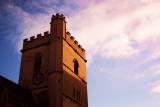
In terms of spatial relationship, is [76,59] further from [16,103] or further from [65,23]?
[16,103]

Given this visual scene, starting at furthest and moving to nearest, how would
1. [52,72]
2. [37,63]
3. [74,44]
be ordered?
[74,44] < [37,63] < [52,72]

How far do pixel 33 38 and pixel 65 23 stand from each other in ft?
15.5

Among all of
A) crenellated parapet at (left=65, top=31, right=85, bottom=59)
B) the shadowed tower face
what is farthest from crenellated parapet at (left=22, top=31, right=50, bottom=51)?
crenellated parapet at (left=65, top=31, right=85, bottom=59)

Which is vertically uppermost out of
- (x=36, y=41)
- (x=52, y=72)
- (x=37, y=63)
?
(x=36, y=41)

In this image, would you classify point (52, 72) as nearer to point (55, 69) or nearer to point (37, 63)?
point (55, 69)

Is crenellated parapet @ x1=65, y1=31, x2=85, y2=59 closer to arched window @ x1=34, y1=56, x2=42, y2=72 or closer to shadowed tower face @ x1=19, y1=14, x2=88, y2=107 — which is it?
shadowed tower face @ x1=19, y1=14, x2=88, y2=107

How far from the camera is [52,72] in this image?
3191 centimetres

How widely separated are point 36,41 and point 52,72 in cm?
643

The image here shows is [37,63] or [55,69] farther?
[37,63]

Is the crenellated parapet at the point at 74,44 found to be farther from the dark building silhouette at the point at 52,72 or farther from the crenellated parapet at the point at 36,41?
the crenellated parapet at the point at 36,41

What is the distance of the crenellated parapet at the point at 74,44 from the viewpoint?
1424 inches

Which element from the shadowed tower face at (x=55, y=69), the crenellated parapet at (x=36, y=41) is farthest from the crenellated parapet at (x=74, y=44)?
the crenellated parapet at (x=36, y=41)

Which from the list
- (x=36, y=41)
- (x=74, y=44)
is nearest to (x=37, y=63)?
(x=36, y=41)

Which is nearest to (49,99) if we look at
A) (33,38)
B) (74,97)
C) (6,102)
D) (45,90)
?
(45,90)
